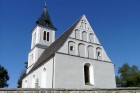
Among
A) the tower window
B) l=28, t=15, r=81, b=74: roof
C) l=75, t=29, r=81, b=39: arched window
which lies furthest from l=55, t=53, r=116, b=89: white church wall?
l=75, t=29, r=81, b=39: arched window

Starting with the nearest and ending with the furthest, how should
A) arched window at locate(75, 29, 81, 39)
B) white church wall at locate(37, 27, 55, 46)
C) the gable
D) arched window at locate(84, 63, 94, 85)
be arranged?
arched window at locate(84, 63, 94, 85), the gable, arched window at locate(75, 29, 81, 39), white church wall at locate(37, 27, 55, 46)

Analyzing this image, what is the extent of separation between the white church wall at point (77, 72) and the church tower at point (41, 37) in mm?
10267

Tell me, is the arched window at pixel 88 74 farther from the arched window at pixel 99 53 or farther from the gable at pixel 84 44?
the arched window at pixel 99 53

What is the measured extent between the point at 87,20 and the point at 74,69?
693cm

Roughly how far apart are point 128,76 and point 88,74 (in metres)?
12.6

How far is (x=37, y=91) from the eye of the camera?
29.0 feet

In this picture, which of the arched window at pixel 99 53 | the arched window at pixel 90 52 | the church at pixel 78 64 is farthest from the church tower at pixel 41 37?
the arched window at pixel 99 53

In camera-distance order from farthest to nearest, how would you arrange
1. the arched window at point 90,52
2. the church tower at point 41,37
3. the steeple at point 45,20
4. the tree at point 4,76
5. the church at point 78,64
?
the tree at point 4,76 < the steeple at point 45,20 < the church tower at point 41,37 < the arched window at point 90,52 < the church at point 78,64

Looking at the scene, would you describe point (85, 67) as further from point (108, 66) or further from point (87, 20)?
point (87, 20)

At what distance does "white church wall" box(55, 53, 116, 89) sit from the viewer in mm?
17984

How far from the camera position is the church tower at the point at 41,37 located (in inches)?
1145

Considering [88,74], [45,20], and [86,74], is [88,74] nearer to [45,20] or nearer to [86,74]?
[86,74]

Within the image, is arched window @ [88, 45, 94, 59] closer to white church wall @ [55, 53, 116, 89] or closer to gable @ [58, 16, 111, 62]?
gable @ [58, 16, 111, 62]

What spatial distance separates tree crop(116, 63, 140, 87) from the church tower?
40.5 feet
